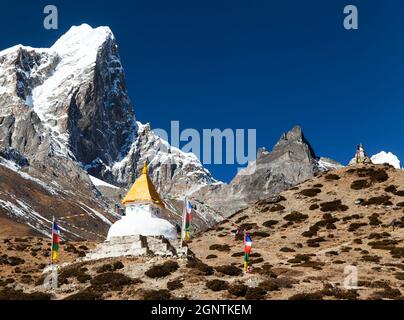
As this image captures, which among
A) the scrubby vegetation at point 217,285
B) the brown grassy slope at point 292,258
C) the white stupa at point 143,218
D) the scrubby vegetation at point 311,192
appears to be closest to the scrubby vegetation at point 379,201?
the brown grassy slope at point 292,258

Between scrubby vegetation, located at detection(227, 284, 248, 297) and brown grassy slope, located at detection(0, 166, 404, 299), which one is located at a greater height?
brown grassy slope, located at detection(0, 166, 404, 299)

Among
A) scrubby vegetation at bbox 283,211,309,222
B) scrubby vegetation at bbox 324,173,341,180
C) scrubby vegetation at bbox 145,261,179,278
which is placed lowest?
scrubby vegetation at bbox 145,261,179,278

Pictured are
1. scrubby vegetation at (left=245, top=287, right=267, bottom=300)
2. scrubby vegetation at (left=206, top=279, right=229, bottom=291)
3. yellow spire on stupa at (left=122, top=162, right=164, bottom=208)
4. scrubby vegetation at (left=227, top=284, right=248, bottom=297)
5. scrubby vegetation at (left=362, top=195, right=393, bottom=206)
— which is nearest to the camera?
scrubby vegetation at (left=245, top=287, right=267, bottom=300)

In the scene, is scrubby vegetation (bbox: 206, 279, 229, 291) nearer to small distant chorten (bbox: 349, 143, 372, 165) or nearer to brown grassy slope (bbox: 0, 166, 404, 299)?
brown grassy slope (bbox: 0, 166, 404, 299)

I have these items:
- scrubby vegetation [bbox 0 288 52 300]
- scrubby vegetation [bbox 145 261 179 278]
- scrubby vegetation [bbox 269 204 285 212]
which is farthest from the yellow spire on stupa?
scrubby vegetation [bbox 269 204 285 212]

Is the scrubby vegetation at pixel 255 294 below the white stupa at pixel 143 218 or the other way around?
below

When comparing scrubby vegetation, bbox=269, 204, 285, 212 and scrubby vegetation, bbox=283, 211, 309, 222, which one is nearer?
scrubby vegetation, bbox=283, 211, 309, 222

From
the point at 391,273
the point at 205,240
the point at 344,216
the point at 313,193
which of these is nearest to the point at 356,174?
the point at 313,193

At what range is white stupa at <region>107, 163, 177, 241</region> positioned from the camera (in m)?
43.8

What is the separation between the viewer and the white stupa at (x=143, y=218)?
4375 centimetres

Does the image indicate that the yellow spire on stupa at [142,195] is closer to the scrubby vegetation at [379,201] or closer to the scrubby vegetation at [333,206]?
the scrubby vegetation at [333,206]

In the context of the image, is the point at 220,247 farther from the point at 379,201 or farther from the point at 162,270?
the point at 162,270
